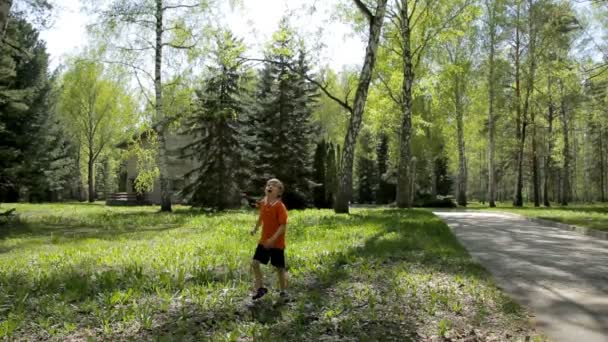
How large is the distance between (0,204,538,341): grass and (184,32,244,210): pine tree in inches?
548

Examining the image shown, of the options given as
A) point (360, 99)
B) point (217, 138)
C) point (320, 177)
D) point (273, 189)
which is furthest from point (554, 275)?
point (320, 177)

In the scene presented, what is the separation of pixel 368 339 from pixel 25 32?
31001 millimetres

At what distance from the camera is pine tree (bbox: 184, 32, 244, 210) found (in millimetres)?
24250

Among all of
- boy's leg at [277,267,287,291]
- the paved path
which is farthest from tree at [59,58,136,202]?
boy's leg at [277,267,287,291]

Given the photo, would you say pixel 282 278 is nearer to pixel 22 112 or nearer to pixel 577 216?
pixel 577 216

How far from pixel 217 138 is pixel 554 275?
20053 millimetres

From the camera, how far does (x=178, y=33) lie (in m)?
22.4

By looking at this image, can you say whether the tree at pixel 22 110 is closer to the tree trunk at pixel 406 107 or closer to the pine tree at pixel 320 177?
the tree trunk at pixel 406 107


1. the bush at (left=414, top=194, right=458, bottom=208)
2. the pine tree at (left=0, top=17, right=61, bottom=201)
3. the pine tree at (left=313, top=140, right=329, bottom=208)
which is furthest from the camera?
the pine tree at (left=313, top=140, right=329, bottom=208)

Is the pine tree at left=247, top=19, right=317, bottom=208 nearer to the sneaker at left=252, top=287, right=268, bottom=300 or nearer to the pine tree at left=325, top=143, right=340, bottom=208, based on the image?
the pine tree at left=325, top=143, right=340, bottom=208

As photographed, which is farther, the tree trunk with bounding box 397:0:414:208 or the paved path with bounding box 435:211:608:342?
the tree trunk with bounding box 397:0:414:208

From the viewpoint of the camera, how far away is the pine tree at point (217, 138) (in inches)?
955

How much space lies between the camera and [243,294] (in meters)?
5.80

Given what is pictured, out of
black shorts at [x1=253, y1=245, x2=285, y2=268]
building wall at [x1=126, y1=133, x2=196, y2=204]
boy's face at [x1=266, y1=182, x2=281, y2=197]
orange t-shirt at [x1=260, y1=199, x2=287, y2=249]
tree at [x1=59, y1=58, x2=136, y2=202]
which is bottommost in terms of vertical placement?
black shorts at [x1=253, y1=245, x2=285, y2=268]
